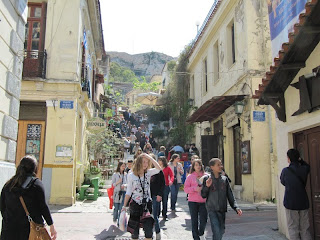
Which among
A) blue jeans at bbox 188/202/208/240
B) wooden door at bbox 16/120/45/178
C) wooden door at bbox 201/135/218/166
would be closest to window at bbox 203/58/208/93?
wooden door at bbox 201/135/218/166

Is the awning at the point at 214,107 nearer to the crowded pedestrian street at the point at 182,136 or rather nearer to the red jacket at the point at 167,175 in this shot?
the crowded pedestrian street at the point at 182,136

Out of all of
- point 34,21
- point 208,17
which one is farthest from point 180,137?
point 34,21

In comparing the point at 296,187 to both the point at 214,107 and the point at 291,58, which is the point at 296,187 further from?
the point at 214,107

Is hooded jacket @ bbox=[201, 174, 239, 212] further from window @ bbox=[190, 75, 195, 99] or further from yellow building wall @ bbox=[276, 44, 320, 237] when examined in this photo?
window @ bbox=[190, 75, 195, 99]

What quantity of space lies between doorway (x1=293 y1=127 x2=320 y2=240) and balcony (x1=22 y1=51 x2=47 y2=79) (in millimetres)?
9042

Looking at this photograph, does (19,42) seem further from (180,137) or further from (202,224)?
(180,137)

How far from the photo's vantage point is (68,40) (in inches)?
482

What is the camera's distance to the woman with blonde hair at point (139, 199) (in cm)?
541

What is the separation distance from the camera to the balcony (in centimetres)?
1192

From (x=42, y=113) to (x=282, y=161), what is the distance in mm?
8734

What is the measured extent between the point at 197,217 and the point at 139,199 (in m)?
1.57

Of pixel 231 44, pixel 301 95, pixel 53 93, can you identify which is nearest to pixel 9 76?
pixel 301 95

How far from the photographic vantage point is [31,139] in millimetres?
12203

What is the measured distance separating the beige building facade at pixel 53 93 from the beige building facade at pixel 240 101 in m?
5.37
